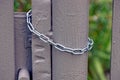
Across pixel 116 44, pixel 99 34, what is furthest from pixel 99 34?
pixel 116 44

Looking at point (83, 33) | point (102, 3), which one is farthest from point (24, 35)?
point (102, 3)

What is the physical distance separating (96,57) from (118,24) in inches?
88.8

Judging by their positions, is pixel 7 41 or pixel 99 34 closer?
pixel 7 41

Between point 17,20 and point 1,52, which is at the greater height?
point 17,20

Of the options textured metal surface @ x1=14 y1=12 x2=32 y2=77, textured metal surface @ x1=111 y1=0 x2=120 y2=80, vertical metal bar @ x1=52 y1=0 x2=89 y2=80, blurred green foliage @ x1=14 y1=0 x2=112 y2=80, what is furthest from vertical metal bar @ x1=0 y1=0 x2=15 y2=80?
blurred green foliage @ x1=14 y1=0 x2=112 y2=80

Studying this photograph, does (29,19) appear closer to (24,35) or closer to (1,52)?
(24,35)

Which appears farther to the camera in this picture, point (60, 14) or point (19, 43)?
point (19, 43)

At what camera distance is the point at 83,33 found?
60.6 inches

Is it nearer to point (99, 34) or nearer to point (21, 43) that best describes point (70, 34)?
point (21, 43)

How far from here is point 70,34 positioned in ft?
5.03

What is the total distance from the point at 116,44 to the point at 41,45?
1.01ft

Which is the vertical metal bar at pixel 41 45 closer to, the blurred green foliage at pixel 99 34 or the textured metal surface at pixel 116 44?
the textured metal surface at pixel 116 44

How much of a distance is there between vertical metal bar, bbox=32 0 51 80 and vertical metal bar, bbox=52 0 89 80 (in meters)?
0.02

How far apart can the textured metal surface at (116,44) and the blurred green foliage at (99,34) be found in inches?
80.0
